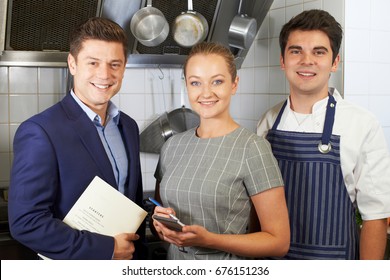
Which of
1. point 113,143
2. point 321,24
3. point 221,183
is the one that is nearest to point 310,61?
point 321,24

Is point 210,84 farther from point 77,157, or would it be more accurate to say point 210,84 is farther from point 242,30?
point 242,30

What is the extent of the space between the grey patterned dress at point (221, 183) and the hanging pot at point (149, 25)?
86 cm

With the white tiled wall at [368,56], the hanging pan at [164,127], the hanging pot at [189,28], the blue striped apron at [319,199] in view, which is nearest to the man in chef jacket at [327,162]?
the blue striped apron at [319,199]

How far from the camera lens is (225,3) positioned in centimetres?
201

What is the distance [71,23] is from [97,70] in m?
0.83

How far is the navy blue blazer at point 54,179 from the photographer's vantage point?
1.01m

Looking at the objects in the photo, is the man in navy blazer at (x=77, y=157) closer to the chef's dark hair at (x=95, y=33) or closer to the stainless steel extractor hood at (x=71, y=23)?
the chef's dark hair at (x=95, y=33)

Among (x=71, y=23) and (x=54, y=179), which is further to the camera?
(x=71, y=23)

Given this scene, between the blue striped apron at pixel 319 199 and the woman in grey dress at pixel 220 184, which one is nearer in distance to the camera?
the woman in grey dress at pixel 220 184

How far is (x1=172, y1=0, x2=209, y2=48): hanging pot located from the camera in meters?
1.91

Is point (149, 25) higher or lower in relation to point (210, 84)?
higher

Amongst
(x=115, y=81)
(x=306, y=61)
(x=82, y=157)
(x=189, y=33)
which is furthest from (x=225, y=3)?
(x=82, y=157)

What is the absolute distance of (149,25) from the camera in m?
1.87
